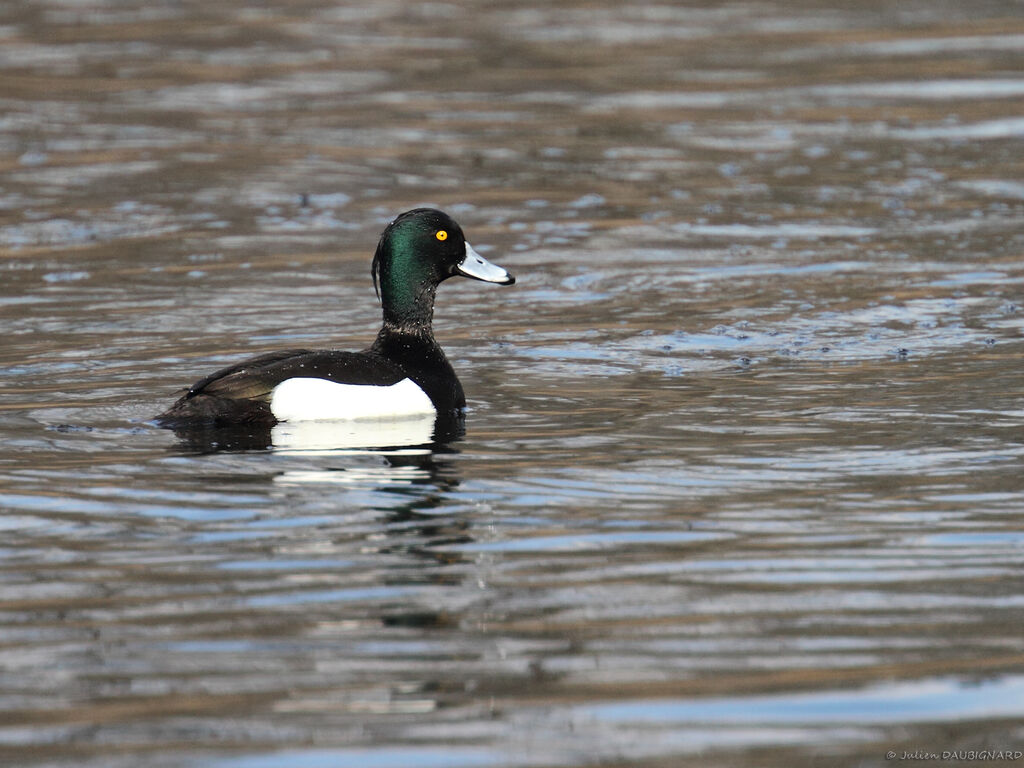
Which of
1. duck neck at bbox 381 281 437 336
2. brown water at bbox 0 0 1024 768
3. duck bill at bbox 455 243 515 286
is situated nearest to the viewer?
brown water at bbox 0 0 1024 768

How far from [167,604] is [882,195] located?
10.1 meters

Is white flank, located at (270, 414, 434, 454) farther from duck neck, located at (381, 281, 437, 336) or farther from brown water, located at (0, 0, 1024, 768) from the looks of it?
duck neck, located at (381, 281, 437, 336)

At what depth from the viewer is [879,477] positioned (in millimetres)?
7293

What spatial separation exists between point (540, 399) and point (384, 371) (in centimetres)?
82

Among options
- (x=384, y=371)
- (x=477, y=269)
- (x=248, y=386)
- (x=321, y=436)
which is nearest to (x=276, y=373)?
(x=248, y=386)

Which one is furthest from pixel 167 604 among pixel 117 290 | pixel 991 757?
pixel 117 290

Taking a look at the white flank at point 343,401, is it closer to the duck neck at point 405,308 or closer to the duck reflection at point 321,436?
the duck reflection at point 321,436

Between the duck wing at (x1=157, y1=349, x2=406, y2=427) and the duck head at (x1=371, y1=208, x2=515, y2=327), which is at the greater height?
the duck head at (x1=371, y1=208, x2=515, y2=327)

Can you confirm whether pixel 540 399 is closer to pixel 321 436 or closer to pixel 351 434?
pixel 351 434

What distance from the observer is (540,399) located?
919 centimetres

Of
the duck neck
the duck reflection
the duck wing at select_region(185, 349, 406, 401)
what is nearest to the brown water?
the duck reflection

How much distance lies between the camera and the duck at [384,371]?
27.6 feet

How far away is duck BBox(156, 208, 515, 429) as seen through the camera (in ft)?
27.6

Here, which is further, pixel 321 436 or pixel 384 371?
pixel 384 371
